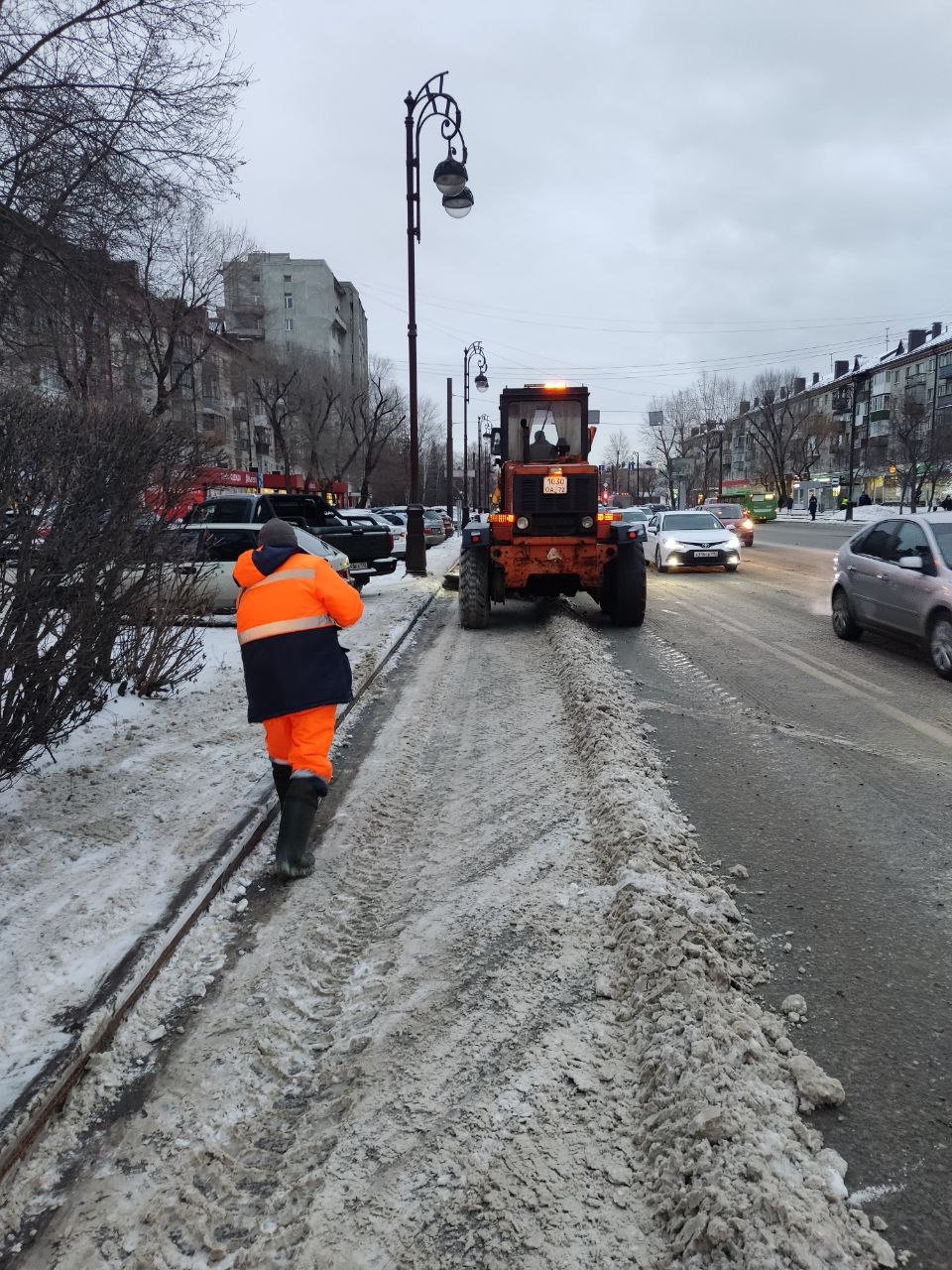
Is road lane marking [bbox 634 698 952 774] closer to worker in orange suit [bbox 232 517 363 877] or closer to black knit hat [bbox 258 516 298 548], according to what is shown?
worker in orange suit [bbox 232 517 363 877]

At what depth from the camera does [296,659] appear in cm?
393

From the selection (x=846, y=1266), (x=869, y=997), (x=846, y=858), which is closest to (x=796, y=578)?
(x=846, y=858)

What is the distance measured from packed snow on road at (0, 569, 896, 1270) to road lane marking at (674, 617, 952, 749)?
9.61 feet

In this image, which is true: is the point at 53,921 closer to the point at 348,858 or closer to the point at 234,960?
the point at 234,960

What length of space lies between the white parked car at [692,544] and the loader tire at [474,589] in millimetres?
9882

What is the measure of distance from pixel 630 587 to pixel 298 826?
8093 mm

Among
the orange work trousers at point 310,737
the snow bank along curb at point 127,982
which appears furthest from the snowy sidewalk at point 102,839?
the orange work trousers at point 310,737

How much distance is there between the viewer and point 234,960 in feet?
10.5

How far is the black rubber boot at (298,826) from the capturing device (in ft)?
12.7

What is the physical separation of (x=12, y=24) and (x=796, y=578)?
16.2 metres

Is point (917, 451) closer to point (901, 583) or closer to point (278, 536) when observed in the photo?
point (901, 583)

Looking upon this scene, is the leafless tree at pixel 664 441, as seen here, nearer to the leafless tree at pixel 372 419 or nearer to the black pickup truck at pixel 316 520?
the leafless tree at pixel 372 419

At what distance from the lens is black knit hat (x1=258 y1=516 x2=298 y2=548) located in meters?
4.05

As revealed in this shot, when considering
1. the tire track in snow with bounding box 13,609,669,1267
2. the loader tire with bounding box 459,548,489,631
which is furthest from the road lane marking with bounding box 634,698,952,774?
the loader tire with bounding box 459,548,489,631
